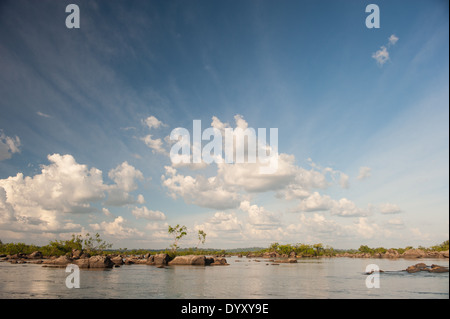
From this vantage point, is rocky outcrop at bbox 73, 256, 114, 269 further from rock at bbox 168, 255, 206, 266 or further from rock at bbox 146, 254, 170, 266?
rock at bbox 168, 255, 206, 266

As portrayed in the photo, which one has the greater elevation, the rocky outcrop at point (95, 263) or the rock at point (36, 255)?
the rocky outcrop at point (95, 263)

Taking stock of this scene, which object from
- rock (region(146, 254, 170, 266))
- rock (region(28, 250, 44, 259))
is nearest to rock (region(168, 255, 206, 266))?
rock (region(146, 254, 170, 266))

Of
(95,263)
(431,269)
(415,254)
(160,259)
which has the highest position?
(431,269)

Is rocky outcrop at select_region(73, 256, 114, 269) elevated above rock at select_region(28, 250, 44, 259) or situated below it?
above

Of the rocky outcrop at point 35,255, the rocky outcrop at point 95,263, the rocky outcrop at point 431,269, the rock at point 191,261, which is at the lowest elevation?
the rocky outcrop at point 35,255

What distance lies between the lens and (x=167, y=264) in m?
81.3

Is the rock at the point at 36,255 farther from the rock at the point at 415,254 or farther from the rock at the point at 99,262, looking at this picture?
the rock at the point at 415,254

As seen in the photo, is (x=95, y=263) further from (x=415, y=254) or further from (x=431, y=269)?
(x=415, y=254)

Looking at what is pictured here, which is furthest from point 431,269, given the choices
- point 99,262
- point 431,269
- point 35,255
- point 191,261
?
point 35,255

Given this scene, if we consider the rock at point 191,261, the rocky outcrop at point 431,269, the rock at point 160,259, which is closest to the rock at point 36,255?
the rock at point 160,259

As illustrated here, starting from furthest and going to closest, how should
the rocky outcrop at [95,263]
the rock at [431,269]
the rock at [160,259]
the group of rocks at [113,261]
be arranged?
the rock at [160,259] < the group of rocks at [113,261] < the rocky outcrop at [95,263] < the rock at [431,269]

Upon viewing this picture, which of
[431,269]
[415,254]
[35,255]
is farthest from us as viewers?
[415,254]
